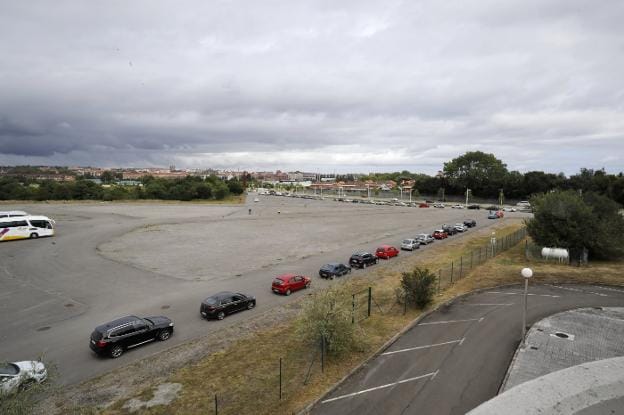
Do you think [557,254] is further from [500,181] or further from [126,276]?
[500,181]

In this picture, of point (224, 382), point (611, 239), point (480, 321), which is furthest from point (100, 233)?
point (611, 239)

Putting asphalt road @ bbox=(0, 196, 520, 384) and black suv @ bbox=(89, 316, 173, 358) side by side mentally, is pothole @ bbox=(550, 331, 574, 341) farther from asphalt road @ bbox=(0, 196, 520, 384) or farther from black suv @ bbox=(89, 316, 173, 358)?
black suv @ bbox=(89, 316, 173, 358)

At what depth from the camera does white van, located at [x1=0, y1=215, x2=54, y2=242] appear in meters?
38.6

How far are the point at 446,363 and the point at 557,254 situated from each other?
25258mm

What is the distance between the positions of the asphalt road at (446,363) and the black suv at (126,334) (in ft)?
28.2

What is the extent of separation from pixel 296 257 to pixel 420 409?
76.3 ft

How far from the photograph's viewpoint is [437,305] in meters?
21.1

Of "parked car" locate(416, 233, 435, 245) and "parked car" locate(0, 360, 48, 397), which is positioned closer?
"parked car" locate(0, 360, 48, 397)

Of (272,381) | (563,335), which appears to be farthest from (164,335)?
(563,335)

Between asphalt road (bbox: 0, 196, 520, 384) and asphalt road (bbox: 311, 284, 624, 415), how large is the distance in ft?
26.8

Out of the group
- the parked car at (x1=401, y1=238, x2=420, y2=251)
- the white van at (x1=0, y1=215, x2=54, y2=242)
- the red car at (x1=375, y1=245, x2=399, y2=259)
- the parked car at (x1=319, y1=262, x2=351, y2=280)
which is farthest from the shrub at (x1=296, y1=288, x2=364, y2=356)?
the white van at (x1=0, y1=215, x2=54, y2=242)

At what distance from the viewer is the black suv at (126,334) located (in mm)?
14516

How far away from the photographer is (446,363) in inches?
561

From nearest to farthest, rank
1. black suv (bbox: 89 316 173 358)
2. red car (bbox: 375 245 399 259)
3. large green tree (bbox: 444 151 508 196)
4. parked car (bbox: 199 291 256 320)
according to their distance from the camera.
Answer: black suv (bbox: 89 316 173 358)
parked car (bbox: 199 291 256 320)
red car (bbox: 375 245 399 259)
large green tree (bbox: 444 151 508 196)
